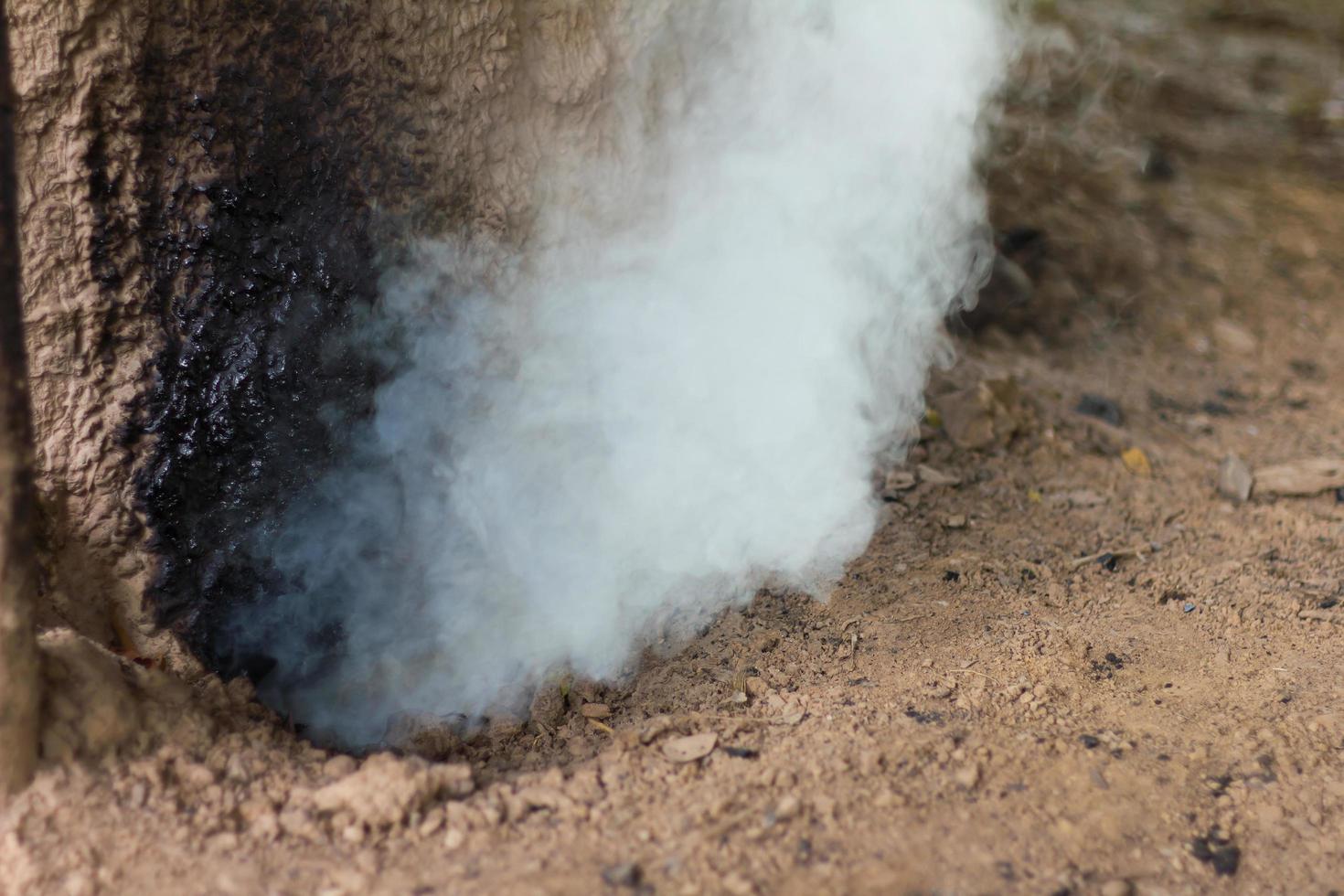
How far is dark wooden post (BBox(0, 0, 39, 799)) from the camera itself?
1.68 metres

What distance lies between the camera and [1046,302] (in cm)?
448

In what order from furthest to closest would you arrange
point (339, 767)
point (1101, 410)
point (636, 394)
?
1. point (1101, 410)
2. point (636, 394)
3. point (339, 767)

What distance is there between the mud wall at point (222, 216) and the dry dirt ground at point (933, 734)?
0.49 metres

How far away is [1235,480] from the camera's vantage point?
11.1ft

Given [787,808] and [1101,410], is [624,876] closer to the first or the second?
[787,808]

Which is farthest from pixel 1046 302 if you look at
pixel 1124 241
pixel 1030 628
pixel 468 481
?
pixel 468 481

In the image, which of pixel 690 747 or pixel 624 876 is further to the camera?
pixel 690 747

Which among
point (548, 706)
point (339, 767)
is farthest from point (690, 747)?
point (339, 767)

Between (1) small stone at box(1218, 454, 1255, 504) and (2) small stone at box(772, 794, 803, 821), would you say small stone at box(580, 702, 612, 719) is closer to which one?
(2) small stone at box(772, 794, 803, 821)

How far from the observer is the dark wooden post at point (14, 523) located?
1.68 m

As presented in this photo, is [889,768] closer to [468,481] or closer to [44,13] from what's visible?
[468,481]

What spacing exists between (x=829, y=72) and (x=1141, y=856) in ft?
7.25

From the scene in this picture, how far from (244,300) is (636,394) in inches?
40.4

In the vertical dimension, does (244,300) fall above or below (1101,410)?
A: above
